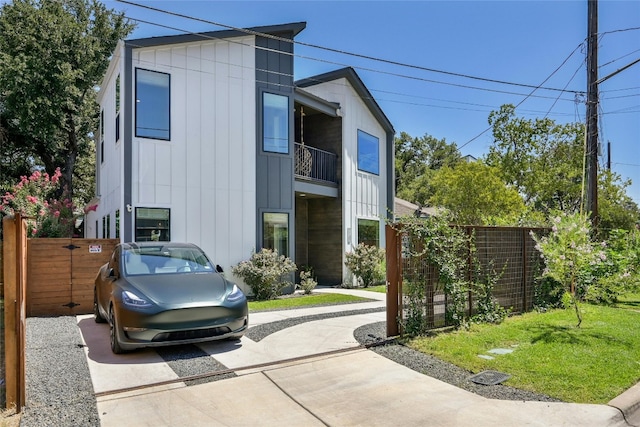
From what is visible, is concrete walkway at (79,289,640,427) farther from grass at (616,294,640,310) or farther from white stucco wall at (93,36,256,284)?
grass at (616,294,640,310)

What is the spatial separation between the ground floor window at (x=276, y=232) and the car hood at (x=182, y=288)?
5.37 meters

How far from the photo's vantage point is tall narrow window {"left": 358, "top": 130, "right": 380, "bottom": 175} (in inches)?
616

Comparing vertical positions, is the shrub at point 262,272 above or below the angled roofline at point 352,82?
below

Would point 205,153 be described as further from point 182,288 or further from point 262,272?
point 182,288

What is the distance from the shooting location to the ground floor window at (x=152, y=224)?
10.1 metres

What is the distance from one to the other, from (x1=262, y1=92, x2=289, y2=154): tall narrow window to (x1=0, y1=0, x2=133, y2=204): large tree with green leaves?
507 inches

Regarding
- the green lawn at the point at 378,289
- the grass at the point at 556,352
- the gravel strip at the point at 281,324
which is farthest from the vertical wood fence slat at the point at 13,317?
the green lawn at the point at 378,289

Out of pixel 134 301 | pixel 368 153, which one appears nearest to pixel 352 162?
pixel 368 153

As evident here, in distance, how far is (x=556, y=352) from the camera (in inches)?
227

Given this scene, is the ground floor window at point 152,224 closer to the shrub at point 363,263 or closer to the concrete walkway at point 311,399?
the concrete walkway at point 311,399

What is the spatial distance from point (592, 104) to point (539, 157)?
1220 centimetres

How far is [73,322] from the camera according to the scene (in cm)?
790

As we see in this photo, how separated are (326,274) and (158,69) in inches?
324

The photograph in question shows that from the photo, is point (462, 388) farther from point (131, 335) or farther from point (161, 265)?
point (161, 265)
